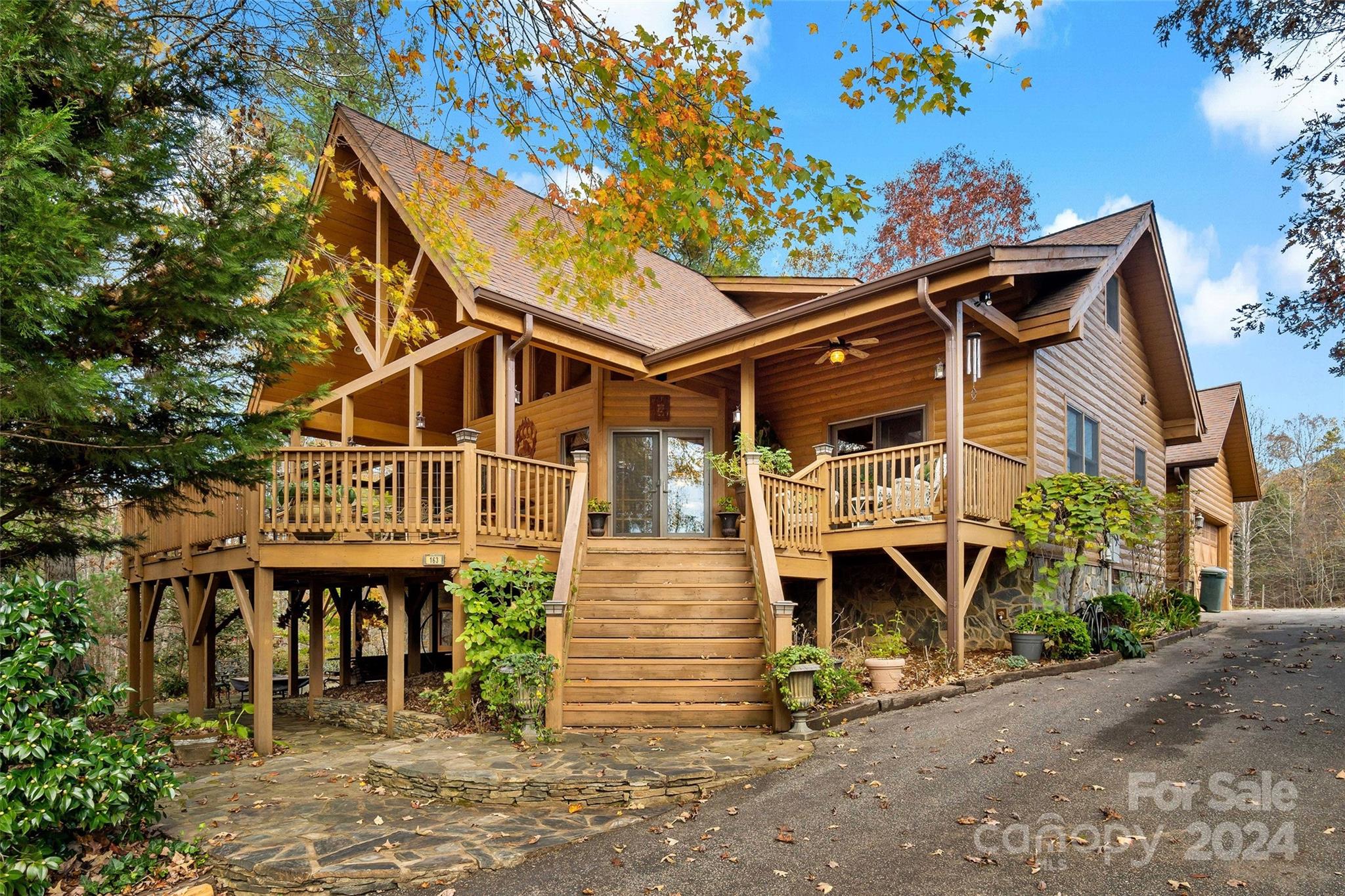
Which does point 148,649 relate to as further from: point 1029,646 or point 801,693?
point 1029,646

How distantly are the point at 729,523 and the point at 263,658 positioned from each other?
588 cm

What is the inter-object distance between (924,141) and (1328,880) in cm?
2434

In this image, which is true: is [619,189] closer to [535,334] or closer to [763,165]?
[763,165]

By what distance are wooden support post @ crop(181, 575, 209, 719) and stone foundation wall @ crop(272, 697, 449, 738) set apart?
112 cm

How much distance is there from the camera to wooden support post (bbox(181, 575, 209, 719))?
1067cm

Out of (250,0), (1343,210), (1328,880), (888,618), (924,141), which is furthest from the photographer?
(924,141)

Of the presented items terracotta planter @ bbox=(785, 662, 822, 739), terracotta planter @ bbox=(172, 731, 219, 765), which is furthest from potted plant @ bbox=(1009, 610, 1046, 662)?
terracotta planter @ bbox=(172, 731, 219, 765)

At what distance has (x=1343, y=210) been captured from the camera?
33.0 feet

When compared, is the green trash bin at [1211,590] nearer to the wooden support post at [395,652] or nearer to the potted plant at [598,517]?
the potted plant at [598,517]

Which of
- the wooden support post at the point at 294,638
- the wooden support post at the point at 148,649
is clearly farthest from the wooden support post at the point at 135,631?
the wooden support post at the point at 294,638

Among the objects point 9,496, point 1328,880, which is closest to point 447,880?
point 9,496

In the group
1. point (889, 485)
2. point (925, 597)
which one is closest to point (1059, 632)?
point (925, 597)

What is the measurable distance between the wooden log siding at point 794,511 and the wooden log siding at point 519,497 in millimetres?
2379

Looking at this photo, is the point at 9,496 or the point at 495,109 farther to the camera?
the point at 495,109
